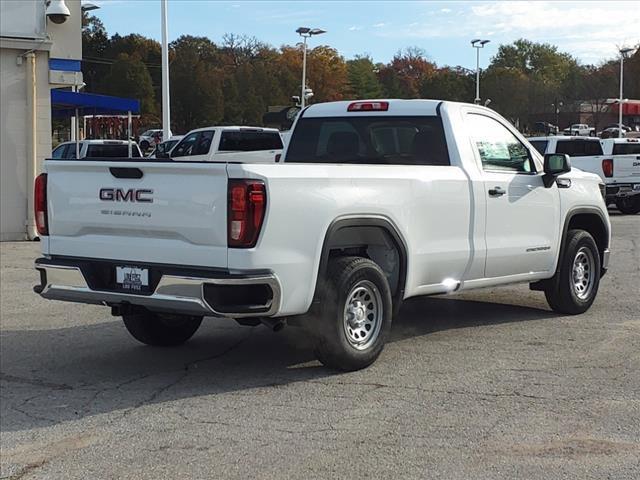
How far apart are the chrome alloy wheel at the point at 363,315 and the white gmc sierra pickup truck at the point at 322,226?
0.03 ft

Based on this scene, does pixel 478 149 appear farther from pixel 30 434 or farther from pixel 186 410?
pixel 30 434

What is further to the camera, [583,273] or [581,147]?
[581,147]

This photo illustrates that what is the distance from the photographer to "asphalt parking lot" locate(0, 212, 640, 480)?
4707 mm

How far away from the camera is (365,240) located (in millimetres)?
6473

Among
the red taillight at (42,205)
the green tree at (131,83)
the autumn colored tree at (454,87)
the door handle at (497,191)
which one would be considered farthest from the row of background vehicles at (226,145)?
the autumn colored tree at (454,87)

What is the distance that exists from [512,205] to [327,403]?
9.88 feet

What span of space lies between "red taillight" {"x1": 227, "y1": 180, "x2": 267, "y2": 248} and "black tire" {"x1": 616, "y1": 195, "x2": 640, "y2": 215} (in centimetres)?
1885

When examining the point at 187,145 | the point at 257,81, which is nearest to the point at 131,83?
the point at 257,81

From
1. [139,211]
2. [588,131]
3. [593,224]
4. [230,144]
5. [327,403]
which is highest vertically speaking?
[588,131]

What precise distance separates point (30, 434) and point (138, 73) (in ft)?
210

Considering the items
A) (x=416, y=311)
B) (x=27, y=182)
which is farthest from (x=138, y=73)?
(x=416, y=311)

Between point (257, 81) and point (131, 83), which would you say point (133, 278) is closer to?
point (131, 83)

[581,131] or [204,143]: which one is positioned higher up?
[581,131]

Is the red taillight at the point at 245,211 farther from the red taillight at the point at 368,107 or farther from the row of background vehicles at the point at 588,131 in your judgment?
the row of background vehicles at the point at 588,131
